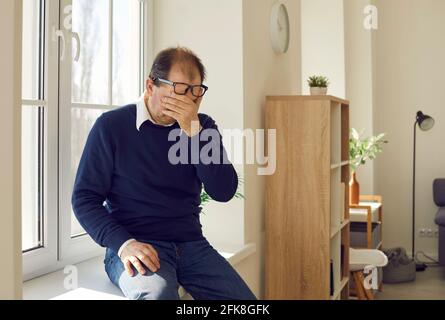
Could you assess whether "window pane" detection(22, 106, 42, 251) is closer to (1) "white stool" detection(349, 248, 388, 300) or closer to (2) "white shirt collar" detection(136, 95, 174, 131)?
(2) "white shirt collar" detection(136, 95, 174, 131)

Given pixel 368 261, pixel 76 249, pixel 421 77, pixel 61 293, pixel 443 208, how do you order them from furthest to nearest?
1. pixel 421 77
2. pixel 443 208
3. pixel 368 261
4. pixel 76 249
5. pixel 61 293

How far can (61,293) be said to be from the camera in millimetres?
1791

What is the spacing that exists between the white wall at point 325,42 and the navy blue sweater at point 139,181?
3429 millimetres

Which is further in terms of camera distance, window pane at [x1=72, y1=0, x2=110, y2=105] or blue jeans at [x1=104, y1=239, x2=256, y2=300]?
window pane at [x1=72, y1=0, x2=110, y2=105]

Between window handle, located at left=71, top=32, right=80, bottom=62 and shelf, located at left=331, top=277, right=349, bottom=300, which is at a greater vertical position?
window handle, located at left=71, top=32, right=80, bottom=62

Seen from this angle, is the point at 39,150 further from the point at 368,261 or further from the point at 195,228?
the point at 368,261

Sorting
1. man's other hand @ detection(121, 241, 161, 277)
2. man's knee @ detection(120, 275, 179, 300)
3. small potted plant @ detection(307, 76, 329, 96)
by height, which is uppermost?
small potted plant @ detection(307, 76, 329, 96)

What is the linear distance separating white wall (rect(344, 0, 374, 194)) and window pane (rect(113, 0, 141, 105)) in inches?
124

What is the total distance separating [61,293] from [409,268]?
3.54 m

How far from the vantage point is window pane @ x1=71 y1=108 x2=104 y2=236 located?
7.24 ft

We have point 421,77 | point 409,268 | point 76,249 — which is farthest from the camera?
point 421,77

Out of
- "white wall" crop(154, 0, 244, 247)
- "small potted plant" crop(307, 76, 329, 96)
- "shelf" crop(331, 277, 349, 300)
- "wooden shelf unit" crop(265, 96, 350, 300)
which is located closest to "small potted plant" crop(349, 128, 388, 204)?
"shelf" crop(331, 277, 349, 300)

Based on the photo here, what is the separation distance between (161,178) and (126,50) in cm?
91

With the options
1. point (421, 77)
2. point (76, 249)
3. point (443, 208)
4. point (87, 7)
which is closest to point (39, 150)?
point (76, 249)
